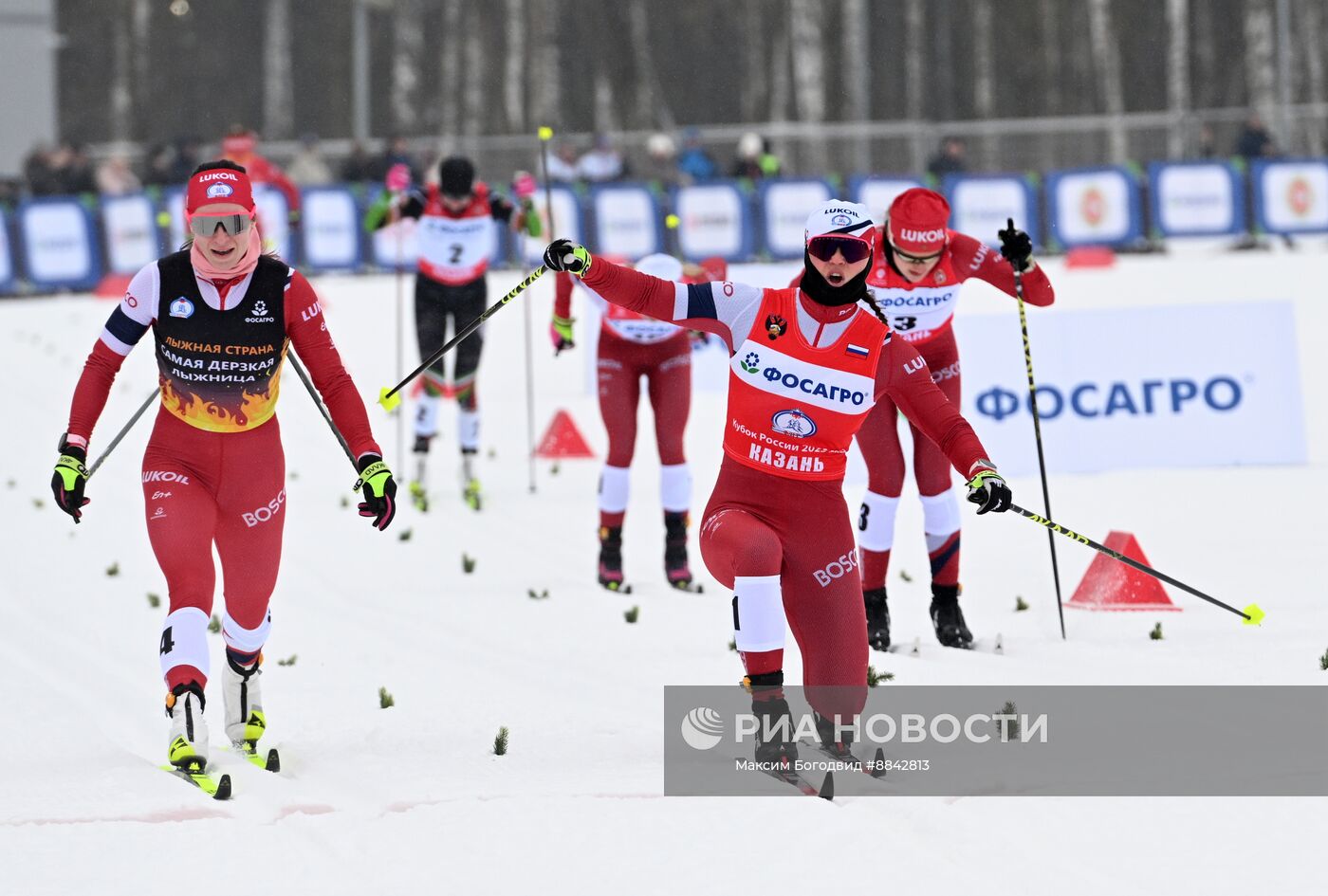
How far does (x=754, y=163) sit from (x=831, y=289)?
1753 centimetres

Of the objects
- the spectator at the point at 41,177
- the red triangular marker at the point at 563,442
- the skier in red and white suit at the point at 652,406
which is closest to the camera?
the skier in red and white suit at the point at 652,406

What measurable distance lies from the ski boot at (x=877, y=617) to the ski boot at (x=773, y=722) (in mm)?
2305

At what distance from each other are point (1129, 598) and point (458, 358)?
205 inches

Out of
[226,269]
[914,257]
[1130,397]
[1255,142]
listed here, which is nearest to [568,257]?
[226,269]

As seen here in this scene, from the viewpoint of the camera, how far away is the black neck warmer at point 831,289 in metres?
5.87

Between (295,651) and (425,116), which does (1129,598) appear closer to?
(295,651)

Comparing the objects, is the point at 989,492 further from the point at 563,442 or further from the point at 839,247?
the point at 563,442

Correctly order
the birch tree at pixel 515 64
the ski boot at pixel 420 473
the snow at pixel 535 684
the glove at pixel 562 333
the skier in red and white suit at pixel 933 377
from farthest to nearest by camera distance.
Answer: the birch tree at pixel 515 64 → the ski boot at pixel 420 473 → the glove at pixel 562 333 → the skier in red and white suit at pixel 933 377 → the snow at pixel 535 684

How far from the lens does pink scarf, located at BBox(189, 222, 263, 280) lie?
19.6 feet

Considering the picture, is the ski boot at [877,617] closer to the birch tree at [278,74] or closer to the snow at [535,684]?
the snow at [535,684]

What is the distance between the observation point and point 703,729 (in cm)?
637

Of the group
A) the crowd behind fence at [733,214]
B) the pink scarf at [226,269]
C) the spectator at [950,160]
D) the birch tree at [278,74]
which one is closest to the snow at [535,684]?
the pink scarf at [226,269]

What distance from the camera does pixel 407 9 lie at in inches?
1662

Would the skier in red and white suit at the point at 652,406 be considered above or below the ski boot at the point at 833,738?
above
